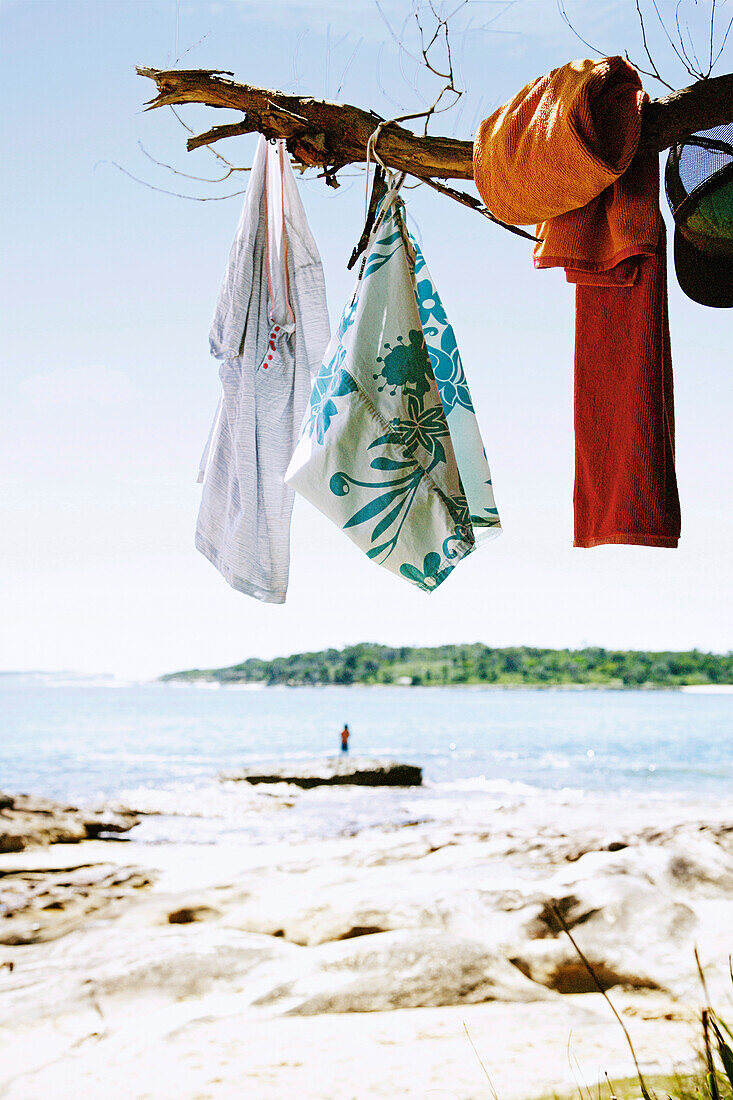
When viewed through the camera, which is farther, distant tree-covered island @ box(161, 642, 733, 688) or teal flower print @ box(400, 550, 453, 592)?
distant tree-covered island @ box(161, 642, 733, 688)

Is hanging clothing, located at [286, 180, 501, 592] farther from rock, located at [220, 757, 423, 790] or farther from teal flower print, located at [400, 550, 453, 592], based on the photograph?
rock, located at [220, 757, 423, 790]

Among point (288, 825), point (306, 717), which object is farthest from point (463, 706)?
point (288, 825)

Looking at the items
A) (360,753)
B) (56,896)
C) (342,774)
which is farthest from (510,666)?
(56,896)

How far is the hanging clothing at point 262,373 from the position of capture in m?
2.37

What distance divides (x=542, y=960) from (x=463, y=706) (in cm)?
6372

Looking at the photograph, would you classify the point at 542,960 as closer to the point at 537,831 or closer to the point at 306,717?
the point at 537,831

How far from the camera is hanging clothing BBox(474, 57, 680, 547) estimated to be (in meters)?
1.73

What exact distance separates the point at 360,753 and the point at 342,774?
1528 cm

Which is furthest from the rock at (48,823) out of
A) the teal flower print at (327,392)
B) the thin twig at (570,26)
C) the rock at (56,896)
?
the thin twig at (570,26)

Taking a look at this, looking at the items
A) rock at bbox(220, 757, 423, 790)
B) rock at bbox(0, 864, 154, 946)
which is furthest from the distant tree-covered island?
rock at bbox(0, 864, 154, 946)

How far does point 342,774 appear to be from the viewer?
681 inches

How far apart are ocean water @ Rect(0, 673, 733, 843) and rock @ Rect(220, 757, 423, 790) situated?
453 millimetres

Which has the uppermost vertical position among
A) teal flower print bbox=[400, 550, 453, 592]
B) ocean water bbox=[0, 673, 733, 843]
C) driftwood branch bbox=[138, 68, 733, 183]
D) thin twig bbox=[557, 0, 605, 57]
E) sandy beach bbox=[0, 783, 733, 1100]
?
thin twig bbox=[557, 0, 605, 57]

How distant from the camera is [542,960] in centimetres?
463
